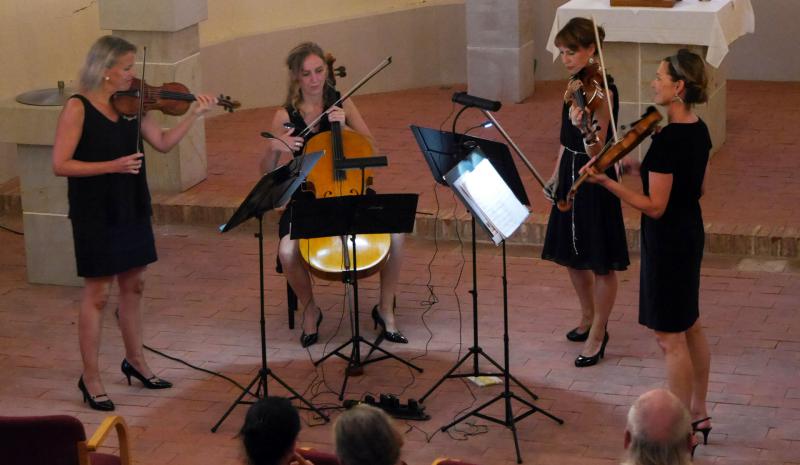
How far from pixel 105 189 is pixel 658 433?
2.98 m

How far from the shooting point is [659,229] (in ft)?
16.2

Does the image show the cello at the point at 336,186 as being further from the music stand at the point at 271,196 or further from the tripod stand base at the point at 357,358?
the music stand at the point at 271,196

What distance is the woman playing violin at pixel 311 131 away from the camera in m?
6.25

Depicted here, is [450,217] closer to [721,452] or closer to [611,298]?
[611,298]

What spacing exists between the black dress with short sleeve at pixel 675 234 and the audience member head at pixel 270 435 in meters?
1.92

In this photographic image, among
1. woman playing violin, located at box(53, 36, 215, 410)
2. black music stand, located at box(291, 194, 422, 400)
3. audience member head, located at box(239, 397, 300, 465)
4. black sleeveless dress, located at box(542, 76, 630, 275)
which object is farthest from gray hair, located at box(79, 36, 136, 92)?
audience member head, located at box(239, 397, 300, 465)

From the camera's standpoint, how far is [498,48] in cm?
1038

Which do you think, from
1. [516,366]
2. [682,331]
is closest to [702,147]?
[682,331]

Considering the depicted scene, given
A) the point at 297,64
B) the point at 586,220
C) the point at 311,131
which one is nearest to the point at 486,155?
the point at 586,220

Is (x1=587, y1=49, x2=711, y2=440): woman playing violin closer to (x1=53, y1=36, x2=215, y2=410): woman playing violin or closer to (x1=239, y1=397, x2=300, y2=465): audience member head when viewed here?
(x1=239, y1=397, x2=300, y2=465): audience member head

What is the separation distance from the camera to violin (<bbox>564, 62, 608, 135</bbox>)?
5.50m

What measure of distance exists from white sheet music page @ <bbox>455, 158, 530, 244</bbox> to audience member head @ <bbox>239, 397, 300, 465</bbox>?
1816 mm

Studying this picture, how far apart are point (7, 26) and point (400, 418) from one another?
4972 millimetres

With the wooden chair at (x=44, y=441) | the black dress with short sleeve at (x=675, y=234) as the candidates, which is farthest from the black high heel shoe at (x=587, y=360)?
the wooden chair at (x=44, y=441)
